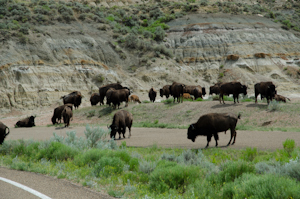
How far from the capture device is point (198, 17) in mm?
66688

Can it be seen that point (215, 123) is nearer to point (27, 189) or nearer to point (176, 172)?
point (176, 172)

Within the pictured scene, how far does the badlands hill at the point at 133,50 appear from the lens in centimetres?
4109

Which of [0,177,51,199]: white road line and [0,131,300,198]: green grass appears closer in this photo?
[0,131,300,198]: green grass

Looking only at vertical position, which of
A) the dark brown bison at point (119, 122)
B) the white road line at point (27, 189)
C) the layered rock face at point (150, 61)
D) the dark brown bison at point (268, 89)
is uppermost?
the layered rock face at point (150, 61)

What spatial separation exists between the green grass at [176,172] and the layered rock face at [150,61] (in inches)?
1272

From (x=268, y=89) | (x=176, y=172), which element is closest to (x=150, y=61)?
(x=268, y=89)

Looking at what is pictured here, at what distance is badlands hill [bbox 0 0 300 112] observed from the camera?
41.1 meters

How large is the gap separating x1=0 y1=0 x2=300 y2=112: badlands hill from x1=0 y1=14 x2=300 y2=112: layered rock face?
151 mm

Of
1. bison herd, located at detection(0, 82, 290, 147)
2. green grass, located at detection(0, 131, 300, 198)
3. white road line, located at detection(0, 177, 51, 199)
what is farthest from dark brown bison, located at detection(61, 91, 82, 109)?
white road line, located at detection(0, 177, 51, 199)

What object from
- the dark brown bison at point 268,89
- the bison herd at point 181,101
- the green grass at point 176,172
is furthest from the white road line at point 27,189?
the dark brown bison at point 268,89

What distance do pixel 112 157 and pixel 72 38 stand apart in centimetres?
4526

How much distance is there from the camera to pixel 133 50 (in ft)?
178

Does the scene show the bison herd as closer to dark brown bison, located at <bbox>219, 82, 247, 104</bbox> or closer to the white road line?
dark brown bison, located at <bbox>219, 82, 247, 104</bbox>

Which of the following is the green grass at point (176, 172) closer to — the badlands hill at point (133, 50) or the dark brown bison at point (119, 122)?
the dark brown bison at point (119, 122)
